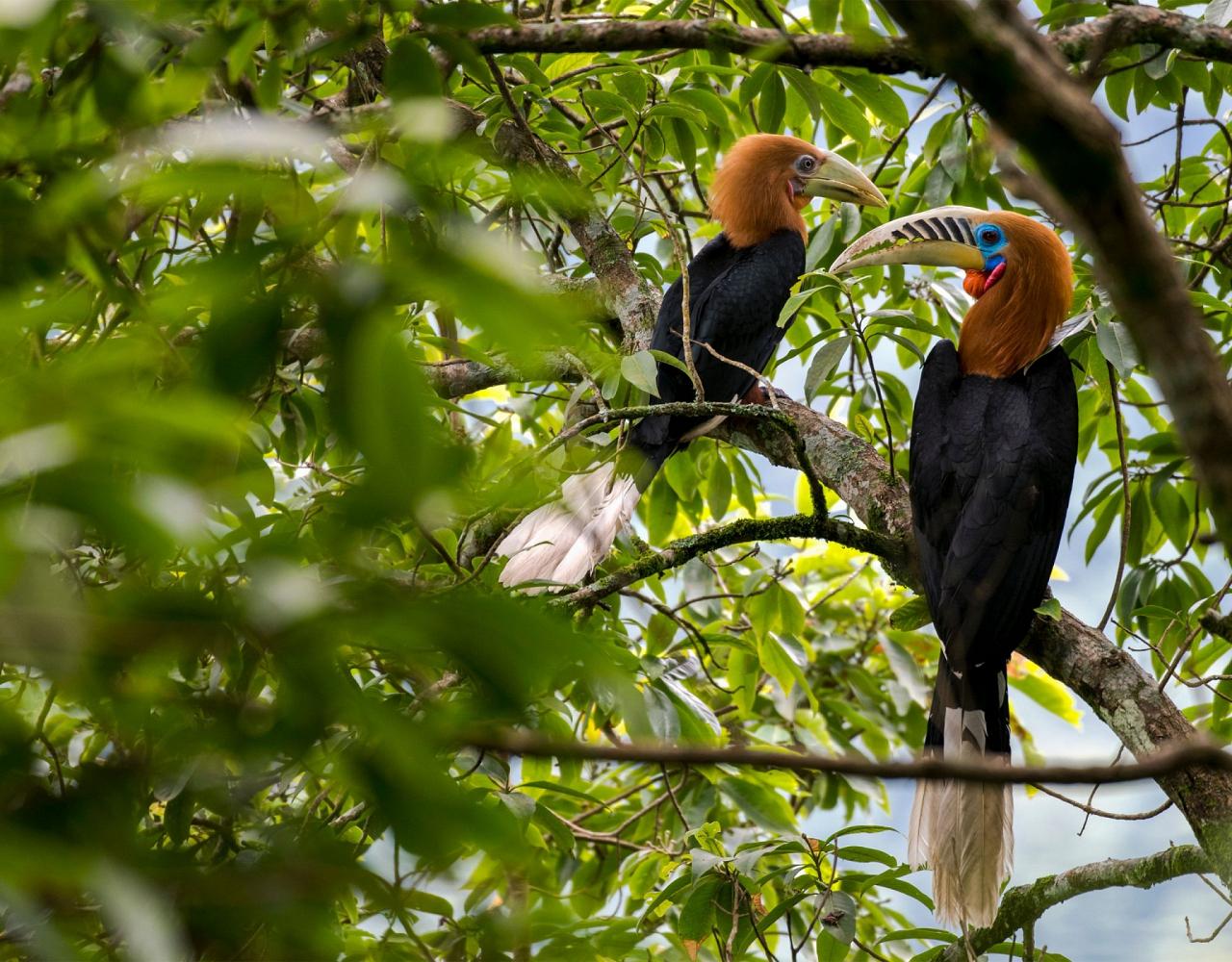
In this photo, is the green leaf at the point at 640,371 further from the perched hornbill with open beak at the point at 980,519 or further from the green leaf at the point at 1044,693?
the green leaf at the point at 1044,693

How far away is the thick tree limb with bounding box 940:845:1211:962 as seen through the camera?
186cm

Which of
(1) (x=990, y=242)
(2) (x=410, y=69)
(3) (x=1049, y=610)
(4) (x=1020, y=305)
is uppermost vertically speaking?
(1) (x=990, y=242)

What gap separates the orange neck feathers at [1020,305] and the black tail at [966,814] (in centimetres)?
88

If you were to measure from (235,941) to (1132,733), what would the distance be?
1707mm

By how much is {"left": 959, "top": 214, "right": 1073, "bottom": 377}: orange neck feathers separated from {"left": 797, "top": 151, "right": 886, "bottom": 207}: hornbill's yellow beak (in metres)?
0.54

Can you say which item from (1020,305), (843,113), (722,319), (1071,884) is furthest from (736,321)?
(1071,884)

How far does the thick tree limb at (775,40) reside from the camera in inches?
57.7

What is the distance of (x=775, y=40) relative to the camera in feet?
Result: 4.86

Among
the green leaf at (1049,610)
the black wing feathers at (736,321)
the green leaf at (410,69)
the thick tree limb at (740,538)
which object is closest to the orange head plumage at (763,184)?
the black wing feathers at (736,321)

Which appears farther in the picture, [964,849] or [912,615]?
[912,615]

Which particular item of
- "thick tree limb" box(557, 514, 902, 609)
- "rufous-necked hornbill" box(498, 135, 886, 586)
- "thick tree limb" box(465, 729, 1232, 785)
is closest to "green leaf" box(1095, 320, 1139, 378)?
"thick tree limb" box(557, 514, 902, 609)

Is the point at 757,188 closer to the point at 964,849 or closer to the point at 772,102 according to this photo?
the point at 772,102

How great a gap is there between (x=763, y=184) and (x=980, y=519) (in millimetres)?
1872

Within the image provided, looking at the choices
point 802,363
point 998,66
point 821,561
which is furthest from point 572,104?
point 998,66
